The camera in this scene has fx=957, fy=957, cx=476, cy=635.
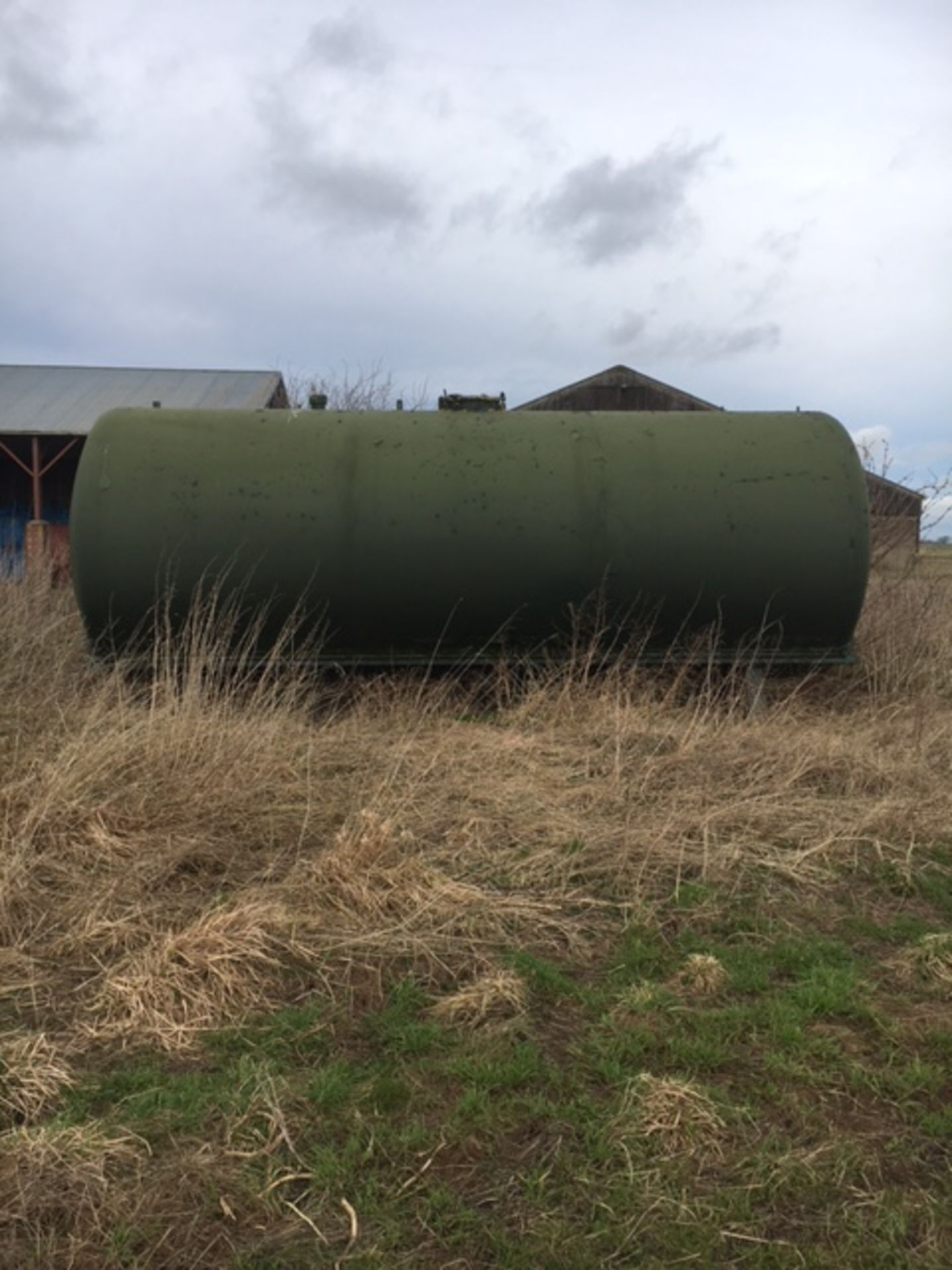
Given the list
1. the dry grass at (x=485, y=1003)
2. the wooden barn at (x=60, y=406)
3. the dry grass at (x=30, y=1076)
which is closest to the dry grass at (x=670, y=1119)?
the dry grass at (x=485, y=1003)

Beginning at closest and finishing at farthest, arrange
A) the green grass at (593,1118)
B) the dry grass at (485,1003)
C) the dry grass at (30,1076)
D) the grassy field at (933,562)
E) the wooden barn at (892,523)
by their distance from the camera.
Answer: the green grass at (593,1118) → the dry grass at (30,1076) → the dry grass at (485,1003) → the wooden barn at (892,523) → the grassy field at (933,562)

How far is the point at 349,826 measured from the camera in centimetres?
429

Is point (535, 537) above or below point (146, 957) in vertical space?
above

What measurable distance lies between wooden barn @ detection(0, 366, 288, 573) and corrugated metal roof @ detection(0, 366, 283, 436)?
17mm

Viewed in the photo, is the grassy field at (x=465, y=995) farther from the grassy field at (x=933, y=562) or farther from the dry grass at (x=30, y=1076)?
the grassy field at (x=933, y=562)

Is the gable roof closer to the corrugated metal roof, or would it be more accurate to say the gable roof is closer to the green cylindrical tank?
the corrugated metal roof

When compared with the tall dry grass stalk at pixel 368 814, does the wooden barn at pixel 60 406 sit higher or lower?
higher

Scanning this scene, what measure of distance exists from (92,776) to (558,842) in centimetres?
214

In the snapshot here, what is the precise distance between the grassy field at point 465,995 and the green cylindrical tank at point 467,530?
1.02 metres

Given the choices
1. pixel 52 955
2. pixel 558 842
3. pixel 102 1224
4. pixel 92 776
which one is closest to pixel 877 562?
pixel 558 842

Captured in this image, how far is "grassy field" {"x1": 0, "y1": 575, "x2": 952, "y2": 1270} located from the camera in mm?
2082

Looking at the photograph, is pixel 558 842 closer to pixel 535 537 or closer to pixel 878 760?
pixel 878 760

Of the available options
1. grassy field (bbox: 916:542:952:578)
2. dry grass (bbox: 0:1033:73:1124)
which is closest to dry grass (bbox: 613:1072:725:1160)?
dry grass (bbox: 0:1033:73:1124)

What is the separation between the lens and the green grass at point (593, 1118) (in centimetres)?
203
